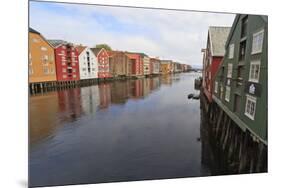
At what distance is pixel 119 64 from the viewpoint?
5.44 ft

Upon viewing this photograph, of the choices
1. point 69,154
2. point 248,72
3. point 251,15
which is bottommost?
point 69,154

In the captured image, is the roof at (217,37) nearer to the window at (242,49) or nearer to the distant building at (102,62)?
the window at (242,49)

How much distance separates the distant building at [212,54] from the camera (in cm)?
165

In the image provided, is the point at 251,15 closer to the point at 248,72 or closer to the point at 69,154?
the point at 248,72

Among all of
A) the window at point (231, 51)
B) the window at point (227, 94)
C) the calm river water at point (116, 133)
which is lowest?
the calm river water at point (116, 133)

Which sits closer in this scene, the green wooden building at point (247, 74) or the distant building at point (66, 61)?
the distant building at point (66, 61)

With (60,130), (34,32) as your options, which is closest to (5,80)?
(34,32)

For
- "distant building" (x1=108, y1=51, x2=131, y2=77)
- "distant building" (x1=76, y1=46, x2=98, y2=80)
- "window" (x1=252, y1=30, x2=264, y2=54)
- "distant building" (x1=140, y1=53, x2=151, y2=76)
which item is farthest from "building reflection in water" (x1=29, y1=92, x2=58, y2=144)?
"window" (x1=252, y1=30, x2=264, y2=54)

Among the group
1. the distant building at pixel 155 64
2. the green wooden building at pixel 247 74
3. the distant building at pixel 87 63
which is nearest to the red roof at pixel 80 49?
the distant building at pixel 87 63

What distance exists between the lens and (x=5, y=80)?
4.73ft

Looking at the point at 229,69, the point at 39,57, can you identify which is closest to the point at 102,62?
the point at 39,57

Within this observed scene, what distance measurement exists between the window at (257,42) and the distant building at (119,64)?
1179 millimetres

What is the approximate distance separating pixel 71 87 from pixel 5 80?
0.51 m

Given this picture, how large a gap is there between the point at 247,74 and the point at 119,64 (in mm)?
1221
